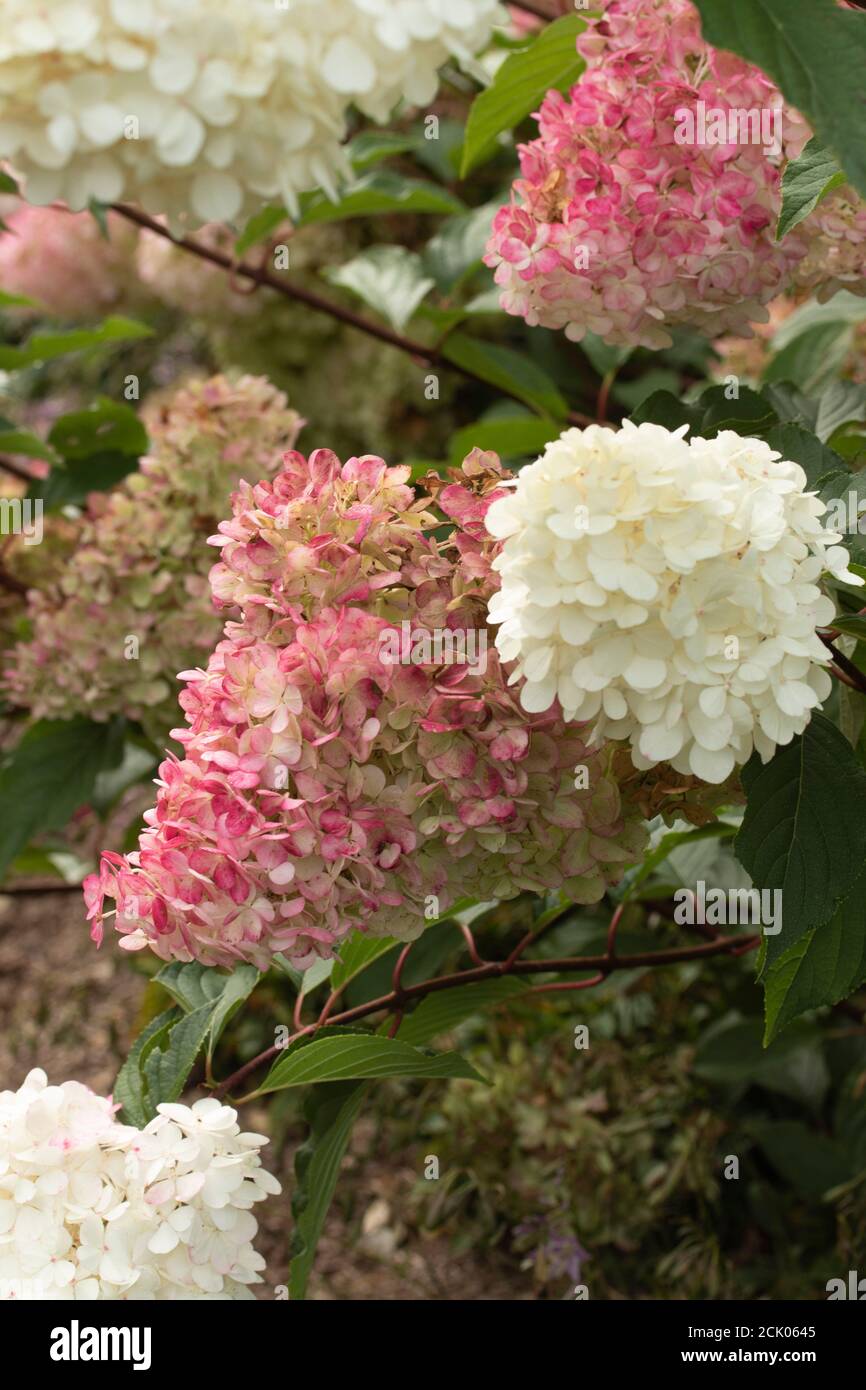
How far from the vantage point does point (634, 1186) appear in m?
1.70

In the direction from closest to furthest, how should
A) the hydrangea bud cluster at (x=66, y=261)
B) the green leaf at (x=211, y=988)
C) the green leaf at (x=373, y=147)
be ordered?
the green leaf at (x=211, y=988), the green leaf at (x=373, y=147), the hydrangea bud cluster at (x=66, y=261)

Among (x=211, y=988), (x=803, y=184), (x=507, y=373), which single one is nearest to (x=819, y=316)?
(x=507, y=373)

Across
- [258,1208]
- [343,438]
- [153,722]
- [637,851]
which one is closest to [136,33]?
[637,851]

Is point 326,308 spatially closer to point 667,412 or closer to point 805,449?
point 667,412

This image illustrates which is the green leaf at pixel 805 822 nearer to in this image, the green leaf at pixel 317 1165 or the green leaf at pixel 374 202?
the green leaf at pixel 317 1165

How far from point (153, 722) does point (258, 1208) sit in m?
0.78

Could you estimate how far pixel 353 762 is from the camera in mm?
720

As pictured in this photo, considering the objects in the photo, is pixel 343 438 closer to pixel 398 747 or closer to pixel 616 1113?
pixel 616 1113

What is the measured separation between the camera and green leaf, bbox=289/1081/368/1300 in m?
0.87

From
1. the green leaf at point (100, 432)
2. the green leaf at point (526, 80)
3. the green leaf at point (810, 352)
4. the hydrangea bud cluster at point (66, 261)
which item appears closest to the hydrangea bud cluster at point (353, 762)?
the green leaf at point (526, 80)

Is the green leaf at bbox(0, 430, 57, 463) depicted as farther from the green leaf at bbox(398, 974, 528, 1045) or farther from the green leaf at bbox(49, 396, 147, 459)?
the green leaf at bbox(398, 974, 528, 1045)

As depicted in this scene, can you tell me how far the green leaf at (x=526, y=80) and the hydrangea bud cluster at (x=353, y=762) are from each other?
1.45ft

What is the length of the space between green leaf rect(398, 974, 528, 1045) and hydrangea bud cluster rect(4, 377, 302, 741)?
439 millimetres

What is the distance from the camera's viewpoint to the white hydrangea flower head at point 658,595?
62cm
